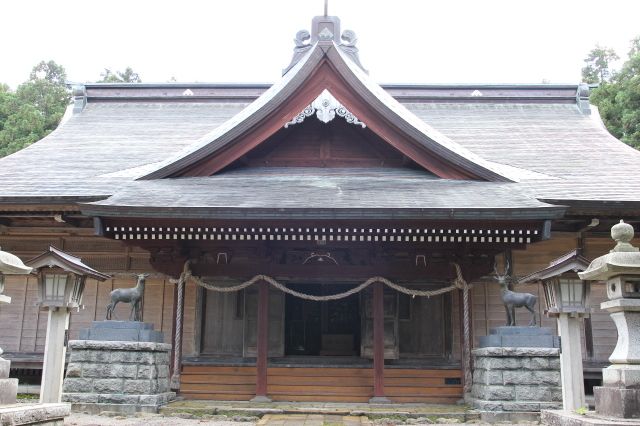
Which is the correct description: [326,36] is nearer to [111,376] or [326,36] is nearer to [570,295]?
[570,295]

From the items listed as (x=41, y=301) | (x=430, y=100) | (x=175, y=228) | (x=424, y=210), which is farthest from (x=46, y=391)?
(x=430, y=100)

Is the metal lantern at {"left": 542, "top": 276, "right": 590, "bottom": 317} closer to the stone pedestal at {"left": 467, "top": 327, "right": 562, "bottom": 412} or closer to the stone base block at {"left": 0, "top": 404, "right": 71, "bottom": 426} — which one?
the stone pedestal at {"left": 467, "top": 327, "right": 562, "bottom": 412}

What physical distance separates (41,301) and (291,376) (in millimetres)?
4643

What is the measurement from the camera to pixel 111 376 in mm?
9695

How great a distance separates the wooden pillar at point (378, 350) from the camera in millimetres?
10312

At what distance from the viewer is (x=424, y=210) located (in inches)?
369

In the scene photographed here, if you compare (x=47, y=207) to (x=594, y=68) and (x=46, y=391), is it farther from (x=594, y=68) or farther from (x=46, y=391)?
(x=594, y=68)

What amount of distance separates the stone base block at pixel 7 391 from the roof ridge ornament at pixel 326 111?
6.90 m

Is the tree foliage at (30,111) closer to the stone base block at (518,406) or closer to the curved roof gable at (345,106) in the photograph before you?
the curved roof gable at (345,106)

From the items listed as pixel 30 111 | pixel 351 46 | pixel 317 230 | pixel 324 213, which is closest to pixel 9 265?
pixel 324 213

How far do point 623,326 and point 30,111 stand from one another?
27510 mm

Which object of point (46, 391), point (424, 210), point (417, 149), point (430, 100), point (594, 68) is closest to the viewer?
point (46, 391)

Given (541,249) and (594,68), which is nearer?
(541,249)

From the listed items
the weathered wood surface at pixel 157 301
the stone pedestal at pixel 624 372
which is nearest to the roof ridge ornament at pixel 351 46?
the weathered wood surface at pixel 157 301
